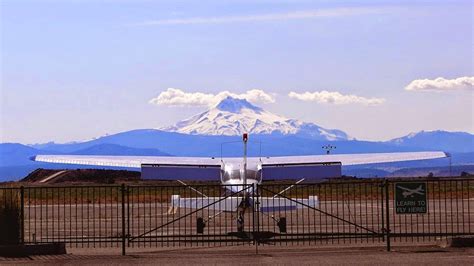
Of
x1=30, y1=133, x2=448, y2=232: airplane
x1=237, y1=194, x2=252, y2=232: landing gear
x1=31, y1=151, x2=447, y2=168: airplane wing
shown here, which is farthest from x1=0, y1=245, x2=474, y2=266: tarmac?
x1=31, y1=151, x2=447, y2=168: airplane wing

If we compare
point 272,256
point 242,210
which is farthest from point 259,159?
point 272,256

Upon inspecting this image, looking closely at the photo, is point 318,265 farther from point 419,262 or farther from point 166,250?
point 166,250

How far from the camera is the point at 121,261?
1680 centimetres

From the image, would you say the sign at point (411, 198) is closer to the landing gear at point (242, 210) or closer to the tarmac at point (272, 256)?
the tarmac at point (272, 256)

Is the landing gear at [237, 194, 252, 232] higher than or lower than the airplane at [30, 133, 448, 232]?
lower

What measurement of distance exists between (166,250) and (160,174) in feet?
33.8

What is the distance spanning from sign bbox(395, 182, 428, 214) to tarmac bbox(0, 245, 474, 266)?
775mm

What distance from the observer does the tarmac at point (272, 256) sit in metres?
16.2

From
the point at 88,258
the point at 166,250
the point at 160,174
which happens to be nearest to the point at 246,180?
the point at 160,174

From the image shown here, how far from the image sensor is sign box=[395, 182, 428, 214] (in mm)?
18469

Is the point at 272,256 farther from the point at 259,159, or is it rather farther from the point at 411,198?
the point at 259,159

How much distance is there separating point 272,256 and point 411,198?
3237 mm

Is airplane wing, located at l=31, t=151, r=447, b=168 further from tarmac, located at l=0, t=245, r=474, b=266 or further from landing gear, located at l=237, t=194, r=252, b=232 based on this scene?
tarmac, located at l=0, t=245, r=474, b=266

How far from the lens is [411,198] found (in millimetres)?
18547
